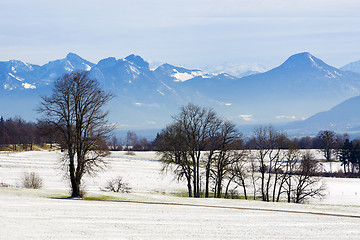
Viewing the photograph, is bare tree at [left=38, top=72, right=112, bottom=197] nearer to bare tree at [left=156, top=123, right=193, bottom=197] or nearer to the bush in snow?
the bush in snow

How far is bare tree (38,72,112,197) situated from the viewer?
4278 centimetres

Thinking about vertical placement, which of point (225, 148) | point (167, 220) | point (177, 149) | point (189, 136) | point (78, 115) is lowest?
point (167, 220)

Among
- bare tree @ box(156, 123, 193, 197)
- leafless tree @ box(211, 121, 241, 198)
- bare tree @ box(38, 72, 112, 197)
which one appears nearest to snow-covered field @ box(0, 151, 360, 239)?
bare tree @ box(38, 72, 112, 197)

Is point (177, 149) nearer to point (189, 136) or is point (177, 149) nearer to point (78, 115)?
point (189, 136)

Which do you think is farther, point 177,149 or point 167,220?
point 177,149

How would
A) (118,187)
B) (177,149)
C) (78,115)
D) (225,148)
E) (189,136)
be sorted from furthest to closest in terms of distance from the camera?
(225,148)
(177,149)
(189,136)
(118,187)
(78,115)

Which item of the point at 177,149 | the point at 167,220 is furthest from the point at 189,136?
the point at 167,220

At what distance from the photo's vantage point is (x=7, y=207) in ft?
110

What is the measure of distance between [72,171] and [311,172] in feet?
116

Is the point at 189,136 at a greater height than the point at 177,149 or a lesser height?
greater

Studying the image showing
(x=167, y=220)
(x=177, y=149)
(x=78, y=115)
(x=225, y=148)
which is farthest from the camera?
(x=225, y=148)

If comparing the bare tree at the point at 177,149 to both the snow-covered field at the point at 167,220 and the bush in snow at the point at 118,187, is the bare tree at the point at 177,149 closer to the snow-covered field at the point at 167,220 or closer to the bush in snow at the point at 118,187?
the bush in snow at the point at 118,187

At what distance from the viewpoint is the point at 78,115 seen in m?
43.2

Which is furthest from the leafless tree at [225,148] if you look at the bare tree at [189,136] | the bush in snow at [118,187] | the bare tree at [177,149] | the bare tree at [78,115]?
the bare tree at [78,115]
